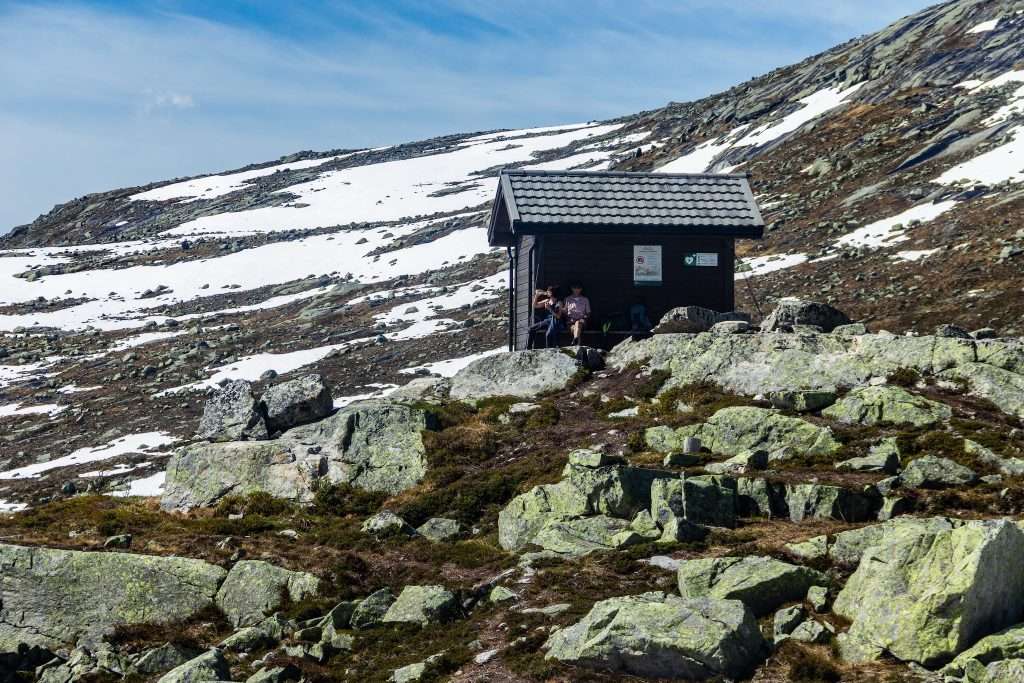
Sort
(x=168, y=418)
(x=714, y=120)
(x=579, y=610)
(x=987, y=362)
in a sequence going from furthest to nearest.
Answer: (x=714, y=120) → (x=168, y=418) → (x=987, y=362) → (x=579, y=610)

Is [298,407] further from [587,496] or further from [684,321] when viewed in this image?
[684,321]

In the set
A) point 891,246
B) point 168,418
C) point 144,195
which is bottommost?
point 168,418

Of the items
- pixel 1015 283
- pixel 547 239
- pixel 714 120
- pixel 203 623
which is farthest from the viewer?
pixel 714 120

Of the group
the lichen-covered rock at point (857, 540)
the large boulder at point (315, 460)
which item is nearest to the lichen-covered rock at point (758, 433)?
the lichen-covered rock at point (857, 540)

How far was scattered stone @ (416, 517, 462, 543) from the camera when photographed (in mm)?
18188

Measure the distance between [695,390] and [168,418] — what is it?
30.7m

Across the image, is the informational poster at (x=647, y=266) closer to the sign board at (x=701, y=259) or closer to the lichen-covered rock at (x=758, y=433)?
the sign board at (x=701, y=259)

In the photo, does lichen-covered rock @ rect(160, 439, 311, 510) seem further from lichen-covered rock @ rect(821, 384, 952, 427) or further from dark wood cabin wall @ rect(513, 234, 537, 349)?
lichen-covered rock @ rect(821, 384, 952, 427)

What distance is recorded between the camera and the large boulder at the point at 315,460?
21797mm

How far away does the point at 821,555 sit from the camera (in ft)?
42.0

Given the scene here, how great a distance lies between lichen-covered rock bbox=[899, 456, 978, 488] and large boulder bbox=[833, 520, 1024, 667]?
4805mm

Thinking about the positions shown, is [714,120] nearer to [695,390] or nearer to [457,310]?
[457,310]

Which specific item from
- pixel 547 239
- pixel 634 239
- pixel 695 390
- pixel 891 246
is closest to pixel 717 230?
pixel 634 239

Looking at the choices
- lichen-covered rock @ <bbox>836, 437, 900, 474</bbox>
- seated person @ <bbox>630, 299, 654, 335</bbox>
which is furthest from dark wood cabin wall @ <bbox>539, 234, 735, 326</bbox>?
lichen-covered rock @ <bbox>836, 437, 900, 474</bbox>
